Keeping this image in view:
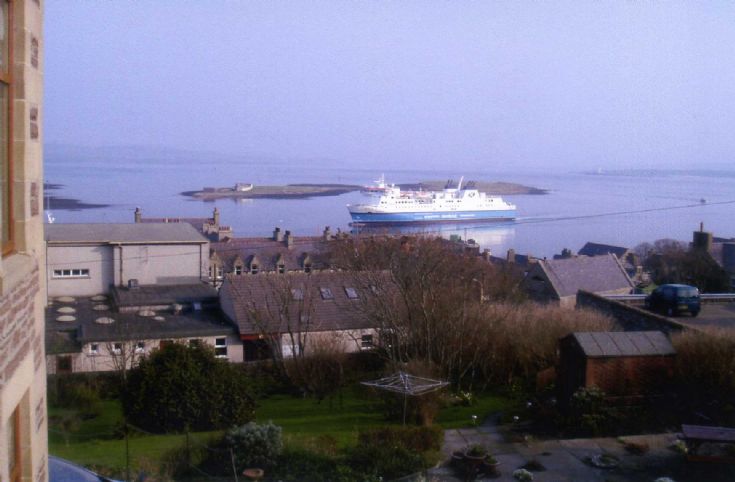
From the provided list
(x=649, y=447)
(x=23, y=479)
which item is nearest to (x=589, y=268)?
(x=649, y=447)

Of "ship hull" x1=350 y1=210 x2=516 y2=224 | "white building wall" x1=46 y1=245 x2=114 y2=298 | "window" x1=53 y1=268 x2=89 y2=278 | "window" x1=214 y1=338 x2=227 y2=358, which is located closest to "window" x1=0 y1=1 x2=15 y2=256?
"window" x1=214 y1=338 x2=227 y2=358

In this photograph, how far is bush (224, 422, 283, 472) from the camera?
596 centimetres

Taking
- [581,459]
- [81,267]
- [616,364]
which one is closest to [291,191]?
[81,267]

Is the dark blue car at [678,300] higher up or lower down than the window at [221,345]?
higher up

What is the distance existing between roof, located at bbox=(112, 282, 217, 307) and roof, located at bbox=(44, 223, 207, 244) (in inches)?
55.1

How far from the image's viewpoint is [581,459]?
265 inches

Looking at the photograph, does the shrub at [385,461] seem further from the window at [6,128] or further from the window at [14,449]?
the window at [6,128]

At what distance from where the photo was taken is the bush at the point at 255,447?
596 cm

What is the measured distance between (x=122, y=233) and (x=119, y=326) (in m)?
7.54

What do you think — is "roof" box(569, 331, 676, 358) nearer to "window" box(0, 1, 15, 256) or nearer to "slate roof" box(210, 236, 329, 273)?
"window" box(0, 1, 15, 256)

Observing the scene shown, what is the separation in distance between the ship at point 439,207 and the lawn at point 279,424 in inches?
1602

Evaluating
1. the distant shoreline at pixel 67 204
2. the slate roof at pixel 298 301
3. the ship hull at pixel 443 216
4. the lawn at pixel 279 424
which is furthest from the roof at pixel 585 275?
the ship hull at pixel 443 216

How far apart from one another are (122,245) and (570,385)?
1311 centimetres

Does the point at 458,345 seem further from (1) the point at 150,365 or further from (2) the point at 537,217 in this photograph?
(2) the point at 537,217
